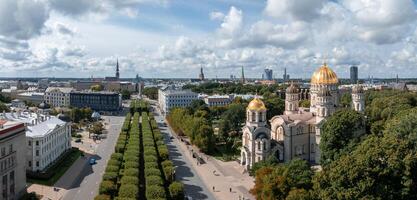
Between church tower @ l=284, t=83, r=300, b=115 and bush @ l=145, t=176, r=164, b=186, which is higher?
church tower @ l=284, t=83, r=300, b=115

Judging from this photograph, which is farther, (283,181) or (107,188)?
(107,188)

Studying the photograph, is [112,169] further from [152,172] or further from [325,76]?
[325,76]

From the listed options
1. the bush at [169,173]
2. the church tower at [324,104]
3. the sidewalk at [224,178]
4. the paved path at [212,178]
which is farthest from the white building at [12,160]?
the church tower at [324,104]

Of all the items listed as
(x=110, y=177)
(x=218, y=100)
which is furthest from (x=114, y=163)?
(x=218, y=100)

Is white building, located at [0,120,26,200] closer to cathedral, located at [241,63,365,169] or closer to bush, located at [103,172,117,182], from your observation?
bush, located at [103,172,117,182]

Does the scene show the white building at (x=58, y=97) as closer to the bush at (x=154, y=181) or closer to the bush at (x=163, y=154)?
the bush at (x=163, y=154)

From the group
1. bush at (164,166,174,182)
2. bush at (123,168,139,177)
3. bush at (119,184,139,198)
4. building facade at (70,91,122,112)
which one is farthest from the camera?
building facade at (70,91,122,112)

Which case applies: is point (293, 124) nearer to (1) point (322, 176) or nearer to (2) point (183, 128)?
(1) point (322, 176)

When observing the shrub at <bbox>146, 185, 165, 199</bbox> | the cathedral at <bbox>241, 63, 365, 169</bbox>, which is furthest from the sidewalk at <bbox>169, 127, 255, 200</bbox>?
the shrub at <bbox>146, 185, 165, 199</bbox>
